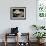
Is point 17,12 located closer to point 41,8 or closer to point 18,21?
point 18,21

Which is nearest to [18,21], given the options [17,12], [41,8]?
[17,12]

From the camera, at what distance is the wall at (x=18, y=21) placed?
7.20 meters

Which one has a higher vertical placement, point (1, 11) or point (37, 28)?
point (1, 11)

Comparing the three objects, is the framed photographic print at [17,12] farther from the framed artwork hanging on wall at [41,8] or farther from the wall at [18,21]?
the framed artwork hanging on wall at [41,8]

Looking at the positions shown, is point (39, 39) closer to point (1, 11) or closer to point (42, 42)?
point (42, 42)

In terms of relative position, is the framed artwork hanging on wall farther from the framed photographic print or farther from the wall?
the framed photographic print

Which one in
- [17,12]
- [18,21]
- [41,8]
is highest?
[41,8]

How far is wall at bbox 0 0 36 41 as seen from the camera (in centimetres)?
720

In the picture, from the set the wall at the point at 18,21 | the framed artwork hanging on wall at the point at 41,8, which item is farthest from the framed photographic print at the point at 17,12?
the framed artwork hanging on wall at the point at 41,8

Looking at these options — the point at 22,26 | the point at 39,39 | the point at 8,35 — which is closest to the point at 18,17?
the point at 22,26

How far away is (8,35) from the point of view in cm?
698

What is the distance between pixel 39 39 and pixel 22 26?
3.51 feet

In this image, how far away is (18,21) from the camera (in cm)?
727

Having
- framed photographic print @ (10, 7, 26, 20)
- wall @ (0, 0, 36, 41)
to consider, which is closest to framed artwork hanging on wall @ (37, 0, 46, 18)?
wall @ (0, 0, 36, 41)
